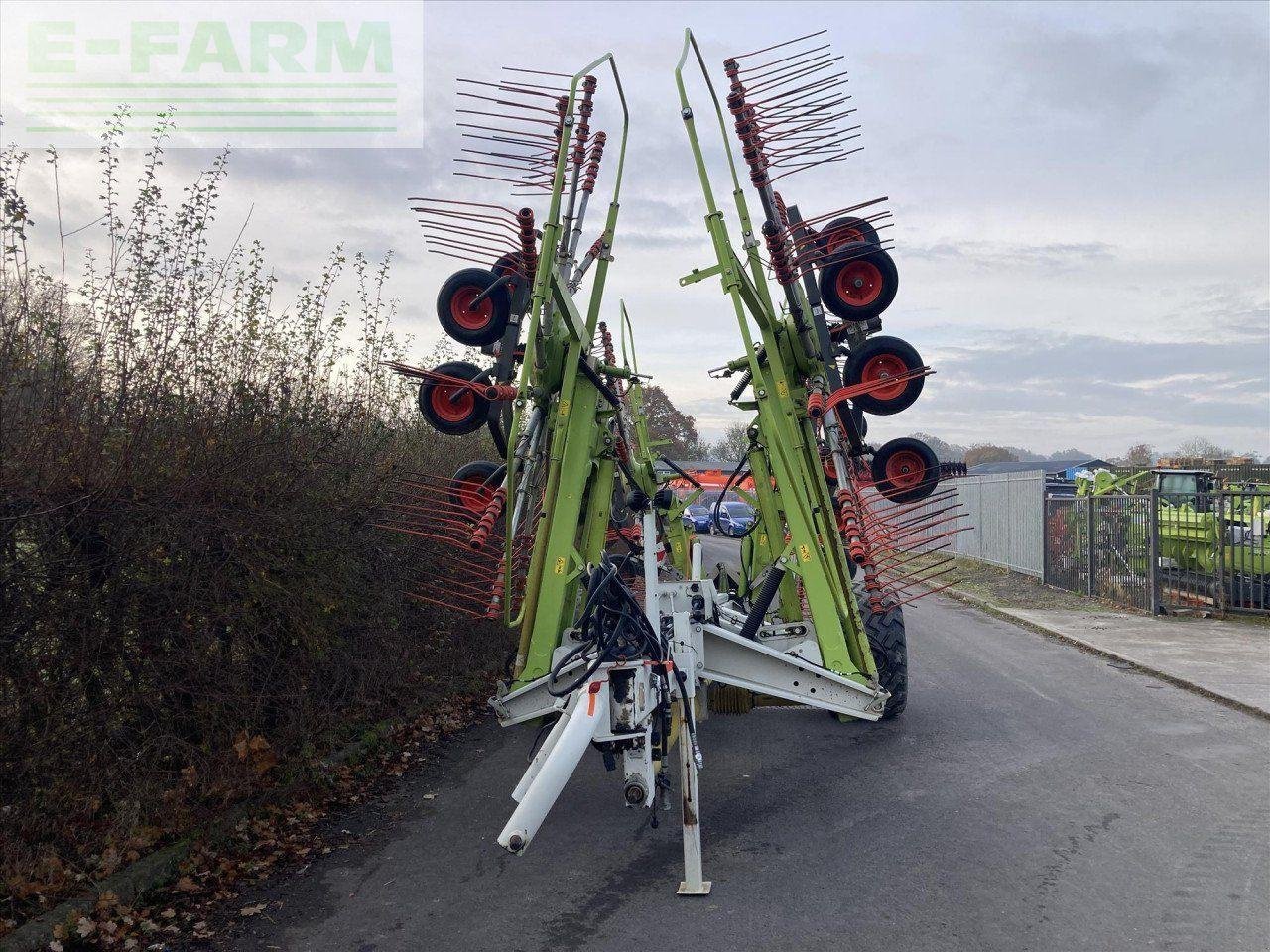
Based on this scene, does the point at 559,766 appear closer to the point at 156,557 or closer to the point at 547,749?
the point at 547,749

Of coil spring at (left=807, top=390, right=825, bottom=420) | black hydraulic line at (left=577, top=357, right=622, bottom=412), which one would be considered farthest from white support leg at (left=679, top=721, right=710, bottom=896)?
black hydraulic line at (left=577, top=357, right=622, bottom=412)

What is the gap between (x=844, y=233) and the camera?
7613mm

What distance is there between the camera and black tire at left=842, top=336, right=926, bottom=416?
7.02m

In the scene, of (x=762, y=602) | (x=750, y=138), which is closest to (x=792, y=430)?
(x=762, y=602)

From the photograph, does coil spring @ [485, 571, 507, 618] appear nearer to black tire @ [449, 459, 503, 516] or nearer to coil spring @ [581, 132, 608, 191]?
black tire @ [449, 459, 503, 516]

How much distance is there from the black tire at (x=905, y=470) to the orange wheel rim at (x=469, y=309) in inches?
116

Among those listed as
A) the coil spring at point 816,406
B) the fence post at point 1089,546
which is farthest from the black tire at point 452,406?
the fence post at point 1089,546

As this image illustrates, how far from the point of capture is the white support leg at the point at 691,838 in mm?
5414

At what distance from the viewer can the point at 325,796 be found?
22.8 ft

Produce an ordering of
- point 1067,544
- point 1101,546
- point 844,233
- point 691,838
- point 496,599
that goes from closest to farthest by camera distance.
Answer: point 691,838 → point 496,599 → point 844,233 → point 1101,546 → point 1067,544

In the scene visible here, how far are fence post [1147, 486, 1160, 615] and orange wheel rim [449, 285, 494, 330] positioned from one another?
44.9 ft

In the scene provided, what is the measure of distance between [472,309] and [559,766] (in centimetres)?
334

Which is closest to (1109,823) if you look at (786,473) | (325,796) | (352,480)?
(786,473)

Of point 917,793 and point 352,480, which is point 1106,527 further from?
point 352,480
